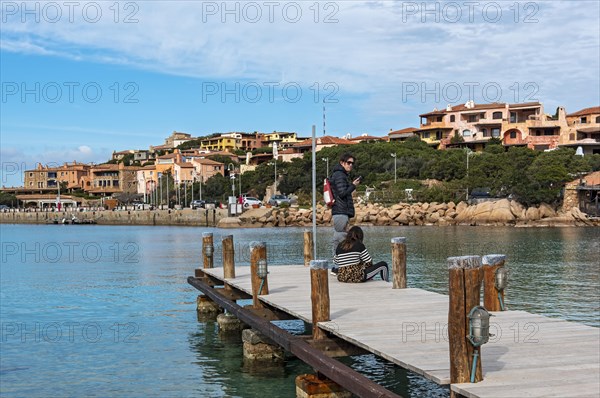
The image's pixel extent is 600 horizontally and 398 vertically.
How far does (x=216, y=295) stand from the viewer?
15070mm

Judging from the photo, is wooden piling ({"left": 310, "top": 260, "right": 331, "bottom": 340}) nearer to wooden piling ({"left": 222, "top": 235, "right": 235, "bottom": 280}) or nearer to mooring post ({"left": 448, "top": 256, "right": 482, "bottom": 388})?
mooring post ({"left": 448, "top": 256, "right": 482, "bottom": 388})

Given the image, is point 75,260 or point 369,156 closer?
point 75,260

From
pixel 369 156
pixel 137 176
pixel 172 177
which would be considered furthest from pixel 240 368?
pixel 137 176

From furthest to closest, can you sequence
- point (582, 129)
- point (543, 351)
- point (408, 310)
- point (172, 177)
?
point (172, 177)
point (582, 129)
point (408, 310)
point (543, 351)

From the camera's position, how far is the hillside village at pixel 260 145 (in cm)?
9031

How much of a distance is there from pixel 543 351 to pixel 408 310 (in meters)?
2.86

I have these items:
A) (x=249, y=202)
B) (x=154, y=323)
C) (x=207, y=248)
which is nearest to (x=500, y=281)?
(x=207, y=248)

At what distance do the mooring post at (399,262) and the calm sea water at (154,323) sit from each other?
1.36 m

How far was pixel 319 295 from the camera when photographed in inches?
369

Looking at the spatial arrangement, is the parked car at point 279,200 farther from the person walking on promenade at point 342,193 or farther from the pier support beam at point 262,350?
the pier support beam at point 262,350

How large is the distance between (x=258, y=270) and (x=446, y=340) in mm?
4709

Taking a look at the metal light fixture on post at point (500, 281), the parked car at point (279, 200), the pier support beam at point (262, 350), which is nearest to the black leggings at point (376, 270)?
the pier support beam at point (262, 350)

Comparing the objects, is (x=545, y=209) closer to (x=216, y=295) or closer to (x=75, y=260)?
(x=75, y=260)

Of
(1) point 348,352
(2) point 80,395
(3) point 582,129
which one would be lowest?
(2) point 80,395
